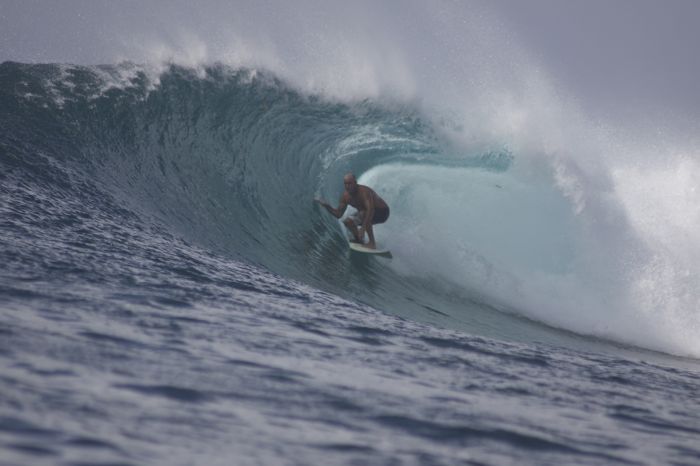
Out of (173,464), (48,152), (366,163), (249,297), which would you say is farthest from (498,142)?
(173,464)

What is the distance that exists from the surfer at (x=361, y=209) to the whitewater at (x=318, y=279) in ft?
1.19

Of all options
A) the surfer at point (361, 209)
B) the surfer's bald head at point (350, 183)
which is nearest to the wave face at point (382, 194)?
the surfer at point (361, 209)

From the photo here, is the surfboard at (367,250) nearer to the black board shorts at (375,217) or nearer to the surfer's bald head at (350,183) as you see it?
the black board shorts at (375,217)

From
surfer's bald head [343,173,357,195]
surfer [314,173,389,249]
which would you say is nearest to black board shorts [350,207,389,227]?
surfer [314,173,389,249]

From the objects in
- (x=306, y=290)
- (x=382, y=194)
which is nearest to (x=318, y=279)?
(x=306, y=290)

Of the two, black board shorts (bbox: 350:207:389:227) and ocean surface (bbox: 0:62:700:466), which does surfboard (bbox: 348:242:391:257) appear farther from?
black board shorts (bbox: 350:207:389:227)

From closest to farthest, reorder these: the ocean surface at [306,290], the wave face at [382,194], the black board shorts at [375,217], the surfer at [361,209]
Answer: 1. the ocean surface at [306,290]
2. the wave face at [382,194]
3. the surfer at [361,209]
4. the black board shorts at [375,217]

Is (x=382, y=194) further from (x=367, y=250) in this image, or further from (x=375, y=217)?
(x=367, y=250)

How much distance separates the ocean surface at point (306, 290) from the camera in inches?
124

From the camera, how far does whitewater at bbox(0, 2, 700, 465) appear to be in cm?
319

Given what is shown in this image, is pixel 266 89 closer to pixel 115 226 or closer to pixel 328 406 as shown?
pixel 115 226

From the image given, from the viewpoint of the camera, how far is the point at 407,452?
3.04 meters

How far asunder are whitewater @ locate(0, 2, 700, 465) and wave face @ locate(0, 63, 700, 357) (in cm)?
5

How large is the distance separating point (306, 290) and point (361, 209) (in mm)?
3642
